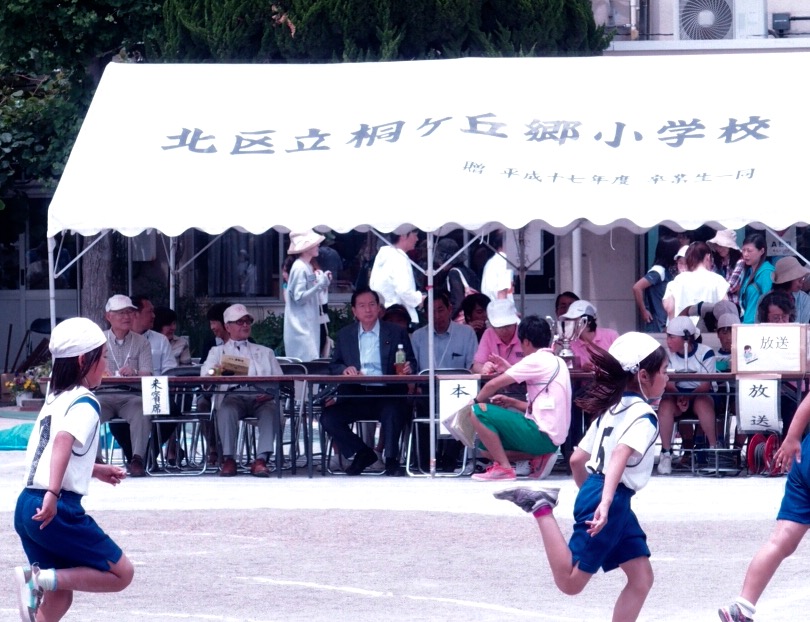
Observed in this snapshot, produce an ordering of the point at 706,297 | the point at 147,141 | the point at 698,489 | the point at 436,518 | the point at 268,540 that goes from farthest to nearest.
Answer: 1. the point at 706,297
2. the point at 147,141
3. the point at 698,489
4. the point at 436,518
5. the point at 268,540

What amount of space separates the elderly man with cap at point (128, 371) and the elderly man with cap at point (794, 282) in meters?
5.43

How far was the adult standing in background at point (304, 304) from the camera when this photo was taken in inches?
568

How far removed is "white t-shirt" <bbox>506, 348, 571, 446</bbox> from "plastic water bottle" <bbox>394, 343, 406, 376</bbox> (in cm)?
112

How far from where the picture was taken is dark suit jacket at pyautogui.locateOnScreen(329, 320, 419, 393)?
12445mm

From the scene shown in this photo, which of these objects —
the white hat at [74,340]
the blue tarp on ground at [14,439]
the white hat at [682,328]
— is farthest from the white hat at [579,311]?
the white hat at [74,340]

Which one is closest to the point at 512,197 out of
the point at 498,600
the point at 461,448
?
the point at 461,448

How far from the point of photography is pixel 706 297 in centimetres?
1377

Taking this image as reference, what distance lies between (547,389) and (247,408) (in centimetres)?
261

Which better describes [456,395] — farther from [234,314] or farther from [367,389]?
[234,314]

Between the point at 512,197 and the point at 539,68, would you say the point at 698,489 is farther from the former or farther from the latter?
the point at 539,68

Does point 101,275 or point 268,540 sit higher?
point 101,275

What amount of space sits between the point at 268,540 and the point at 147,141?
14.0 feet

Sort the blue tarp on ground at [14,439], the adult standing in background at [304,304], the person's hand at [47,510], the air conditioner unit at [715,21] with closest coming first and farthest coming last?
the person's hand at [47,510], the adult standing in background at [304,304], the blue tarp on ground at [14,439], the air conditioner unit at [715,21]

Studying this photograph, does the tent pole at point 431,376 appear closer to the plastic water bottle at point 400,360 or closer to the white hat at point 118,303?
the plastic water bottle at point 400,360
